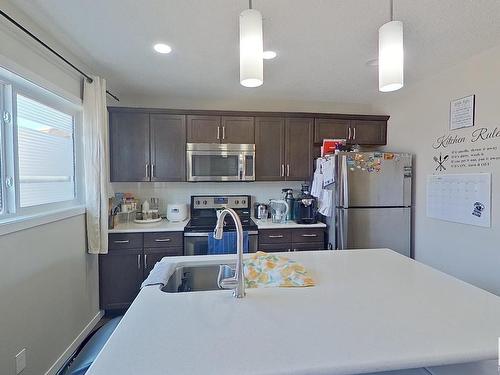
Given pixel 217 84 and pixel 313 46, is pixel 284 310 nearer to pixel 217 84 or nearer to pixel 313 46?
pixel 313 46

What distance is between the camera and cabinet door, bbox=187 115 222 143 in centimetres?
297

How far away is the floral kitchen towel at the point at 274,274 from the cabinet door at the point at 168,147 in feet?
6.15

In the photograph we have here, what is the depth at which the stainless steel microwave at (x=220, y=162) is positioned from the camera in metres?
2.97

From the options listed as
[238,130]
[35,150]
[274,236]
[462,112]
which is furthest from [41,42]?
[462,112]

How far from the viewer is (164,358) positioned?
0.74 m

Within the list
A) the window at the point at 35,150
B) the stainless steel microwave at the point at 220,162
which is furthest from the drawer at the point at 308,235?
the window at the point at 35,150

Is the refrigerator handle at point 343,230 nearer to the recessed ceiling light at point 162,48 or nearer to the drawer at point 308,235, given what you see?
the drawer at point 308,235

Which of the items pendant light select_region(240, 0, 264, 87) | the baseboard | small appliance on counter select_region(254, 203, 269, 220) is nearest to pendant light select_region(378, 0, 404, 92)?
pendant light select_region(240, 0, 264, 87)

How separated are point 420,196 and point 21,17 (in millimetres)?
3442

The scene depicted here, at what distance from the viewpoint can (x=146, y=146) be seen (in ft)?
9.60

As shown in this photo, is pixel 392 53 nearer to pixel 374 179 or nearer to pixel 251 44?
pixel 251 44

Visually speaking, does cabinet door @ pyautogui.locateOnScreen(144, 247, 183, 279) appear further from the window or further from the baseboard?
the window

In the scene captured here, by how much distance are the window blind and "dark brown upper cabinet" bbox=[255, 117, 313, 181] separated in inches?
71.6

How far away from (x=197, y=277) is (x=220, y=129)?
1922 mm
